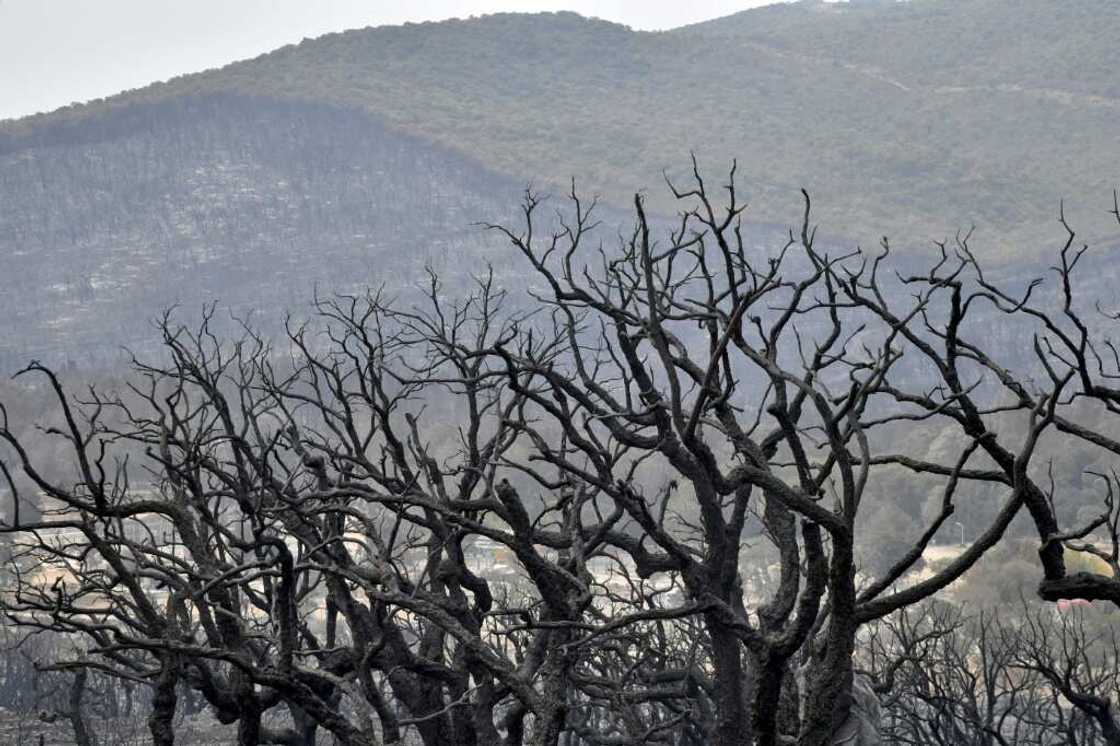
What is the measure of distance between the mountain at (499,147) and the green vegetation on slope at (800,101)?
→ 1.07ft

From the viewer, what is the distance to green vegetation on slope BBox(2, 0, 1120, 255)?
115 m

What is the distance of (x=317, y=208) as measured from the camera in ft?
379

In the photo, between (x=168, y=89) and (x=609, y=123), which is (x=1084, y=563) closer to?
(x=609, y=123)

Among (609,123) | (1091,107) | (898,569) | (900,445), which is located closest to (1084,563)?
(900,445)

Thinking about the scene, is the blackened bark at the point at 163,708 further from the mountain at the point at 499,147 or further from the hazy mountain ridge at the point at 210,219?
the mountain at the point at 499,147

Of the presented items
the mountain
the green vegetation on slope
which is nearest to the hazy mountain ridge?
the mountain

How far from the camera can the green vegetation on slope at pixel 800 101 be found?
378 feet

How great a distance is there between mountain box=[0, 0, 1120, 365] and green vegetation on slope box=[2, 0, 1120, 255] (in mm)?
326

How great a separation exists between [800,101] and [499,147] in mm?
31210

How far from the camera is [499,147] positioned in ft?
410

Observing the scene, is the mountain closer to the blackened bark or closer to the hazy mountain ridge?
the hazy mountain ridge

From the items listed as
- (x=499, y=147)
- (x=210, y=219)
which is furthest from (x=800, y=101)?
(x=210, y=219)

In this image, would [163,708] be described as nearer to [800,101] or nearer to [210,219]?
[210,219]

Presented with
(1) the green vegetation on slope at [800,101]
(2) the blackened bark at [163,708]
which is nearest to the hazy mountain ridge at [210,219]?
(1) the green vegetation on slope at [800,101]
